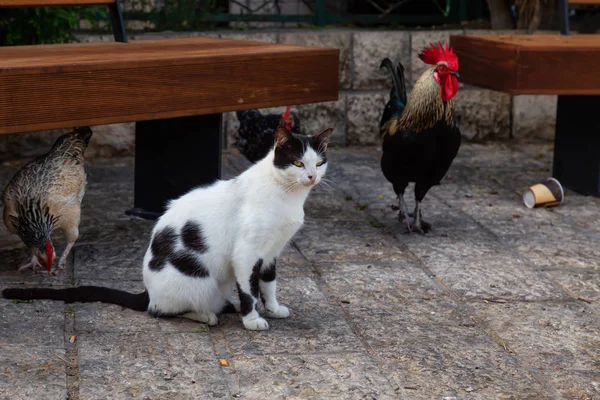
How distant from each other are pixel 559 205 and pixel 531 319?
6.45 feet

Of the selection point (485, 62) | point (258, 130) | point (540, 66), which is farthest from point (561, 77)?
point (258, 130)

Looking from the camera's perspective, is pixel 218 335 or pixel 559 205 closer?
pixel 218 335

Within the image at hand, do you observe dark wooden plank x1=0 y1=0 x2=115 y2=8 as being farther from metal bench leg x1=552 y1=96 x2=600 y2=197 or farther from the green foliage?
metal bench leg x1=552 y1=96 x2=600 y2=197

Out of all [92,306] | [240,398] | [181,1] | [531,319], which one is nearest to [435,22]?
[181,1]

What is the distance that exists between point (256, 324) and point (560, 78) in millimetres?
2531

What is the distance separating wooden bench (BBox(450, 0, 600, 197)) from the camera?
15.7 feet

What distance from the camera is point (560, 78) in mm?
4844

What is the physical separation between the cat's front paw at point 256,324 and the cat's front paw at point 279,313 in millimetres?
123

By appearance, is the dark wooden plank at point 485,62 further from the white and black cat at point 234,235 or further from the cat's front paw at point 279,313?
the cat's front paw at point 279,313

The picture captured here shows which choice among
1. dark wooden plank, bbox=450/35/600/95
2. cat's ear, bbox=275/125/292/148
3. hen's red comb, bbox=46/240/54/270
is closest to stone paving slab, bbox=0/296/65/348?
hen's red comb, bbox=46/240/54/270

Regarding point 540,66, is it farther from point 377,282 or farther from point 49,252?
point 49,252

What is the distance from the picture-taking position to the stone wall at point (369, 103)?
253 inches

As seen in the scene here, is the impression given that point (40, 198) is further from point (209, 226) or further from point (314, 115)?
point (314, 115)

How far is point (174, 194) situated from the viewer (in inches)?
186
